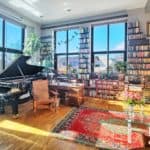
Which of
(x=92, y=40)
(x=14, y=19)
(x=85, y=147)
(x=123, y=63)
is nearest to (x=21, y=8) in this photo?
(x=14, y=19)

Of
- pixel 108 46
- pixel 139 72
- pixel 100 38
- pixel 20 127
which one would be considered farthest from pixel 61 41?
pixel 20 127

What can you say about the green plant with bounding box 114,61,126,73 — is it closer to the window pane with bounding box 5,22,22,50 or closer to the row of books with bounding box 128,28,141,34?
the row of books with bounding box 128,28,141,34

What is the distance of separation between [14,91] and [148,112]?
382cm

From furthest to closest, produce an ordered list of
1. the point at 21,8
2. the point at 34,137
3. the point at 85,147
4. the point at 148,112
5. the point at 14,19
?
the point at 14,19, the point at 21,8, the point at 148,112, the point at 34,137, the point at 85,147

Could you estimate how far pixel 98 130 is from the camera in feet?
11.0

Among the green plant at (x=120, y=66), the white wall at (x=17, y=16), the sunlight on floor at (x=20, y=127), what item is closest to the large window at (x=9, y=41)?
the white wall at (x=17, y=16)

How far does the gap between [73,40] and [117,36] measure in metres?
2.07

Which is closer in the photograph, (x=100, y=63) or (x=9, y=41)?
(x=9, y=41)

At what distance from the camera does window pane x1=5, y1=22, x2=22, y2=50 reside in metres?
6.46

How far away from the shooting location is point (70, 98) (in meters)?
5.44

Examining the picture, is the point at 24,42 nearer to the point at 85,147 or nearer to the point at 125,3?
the point at 125,3

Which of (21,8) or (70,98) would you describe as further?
(21,8)

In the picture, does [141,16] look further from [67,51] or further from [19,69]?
[19,69]

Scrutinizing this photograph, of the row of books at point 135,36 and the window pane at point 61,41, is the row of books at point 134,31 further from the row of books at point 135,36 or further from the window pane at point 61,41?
the window pane at point 61,41
